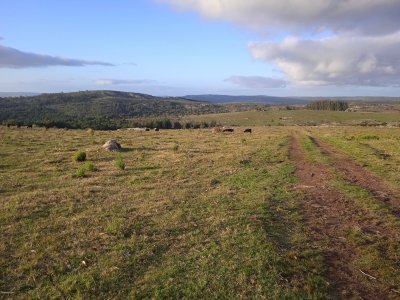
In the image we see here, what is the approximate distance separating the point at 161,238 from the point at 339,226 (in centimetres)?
483

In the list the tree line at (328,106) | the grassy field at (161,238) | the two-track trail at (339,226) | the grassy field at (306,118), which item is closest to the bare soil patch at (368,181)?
the two-track trail at (339,226)

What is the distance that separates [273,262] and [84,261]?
3924mm

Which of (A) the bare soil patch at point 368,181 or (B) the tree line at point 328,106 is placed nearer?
(A) the bare soil patch at point 368,181

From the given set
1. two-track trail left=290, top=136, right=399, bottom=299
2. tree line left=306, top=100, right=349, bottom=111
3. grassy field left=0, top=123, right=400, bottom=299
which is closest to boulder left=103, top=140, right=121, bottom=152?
grassy field left=0, top=123, right=400, bottom=299

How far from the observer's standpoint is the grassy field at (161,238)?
23.5 feet

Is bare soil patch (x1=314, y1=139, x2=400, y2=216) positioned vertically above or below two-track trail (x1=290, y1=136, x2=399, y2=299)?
below

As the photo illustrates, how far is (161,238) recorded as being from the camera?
30.9ft

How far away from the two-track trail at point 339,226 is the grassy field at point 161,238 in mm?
232

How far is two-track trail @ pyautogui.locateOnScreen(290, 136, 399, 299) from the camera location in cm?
722

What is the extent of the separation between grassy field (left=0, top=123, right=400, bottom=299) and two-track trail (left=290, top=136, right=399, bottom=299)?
0.23 metres

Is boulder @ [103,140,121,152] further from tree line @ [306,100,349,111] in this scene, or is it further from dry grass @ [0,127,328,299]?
tree line @ [306,100,349,111]

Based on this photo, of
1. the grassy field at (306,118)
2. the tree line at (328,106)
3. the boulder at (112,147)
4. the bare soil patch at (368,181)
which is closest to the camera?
the bare soil patch at (368,181)

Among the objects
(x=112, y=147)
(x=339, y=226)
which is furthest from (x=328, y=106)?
(x=339, y=226)

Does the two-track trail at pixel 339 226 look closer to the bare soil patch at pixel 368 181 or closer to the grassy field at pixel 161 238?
the bare soil patch at pixel 368 181
